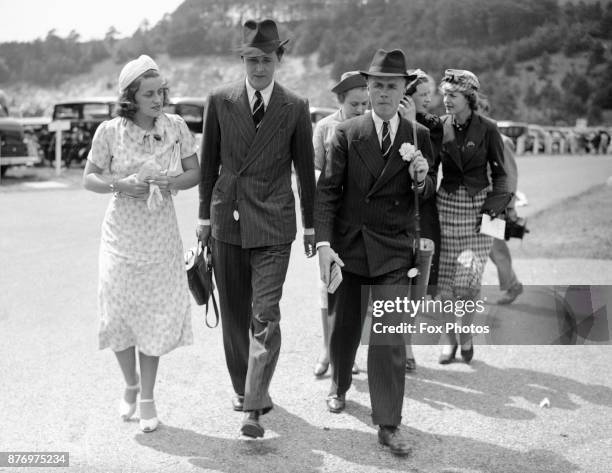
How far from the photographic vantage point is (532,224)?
43.5 feet

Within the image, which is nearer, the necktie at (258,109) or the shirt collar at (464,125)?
the necktie at (258,109)

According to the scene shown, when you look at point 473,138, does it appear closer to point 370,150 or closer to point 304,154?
point 370,150

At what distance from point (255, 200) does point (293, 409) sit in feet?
4.12

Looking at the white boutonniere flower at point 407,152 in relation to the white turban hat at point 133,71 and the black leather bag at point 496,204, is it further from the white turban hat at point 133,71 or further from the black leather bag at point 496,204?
the black leather bag at point 496,204

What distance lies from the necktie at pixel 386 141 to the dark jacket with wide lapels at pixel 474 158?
4.08 feet

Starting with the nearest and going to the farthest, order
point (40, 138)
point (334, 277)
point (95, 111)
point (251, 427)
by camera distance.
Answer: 1. point (251, 427)
2. point (334, 277)
3. point (40, 138)
4. point (95, 111)

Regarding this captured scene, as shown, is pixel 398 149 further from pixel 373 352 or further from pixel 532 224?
pixel 532 224

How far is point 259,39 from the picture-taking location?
3932 millimetres

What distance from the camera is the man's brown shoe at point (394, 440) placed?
3.77 m

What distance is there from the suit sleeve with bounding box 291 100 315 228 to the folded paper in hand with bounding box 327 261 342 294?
34 centimetres

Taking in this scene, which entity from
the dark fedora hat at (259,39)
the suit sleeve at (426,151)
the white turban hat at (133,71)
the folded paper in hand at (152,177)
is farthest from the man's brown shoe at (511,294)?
the white turban hat at (133,71)

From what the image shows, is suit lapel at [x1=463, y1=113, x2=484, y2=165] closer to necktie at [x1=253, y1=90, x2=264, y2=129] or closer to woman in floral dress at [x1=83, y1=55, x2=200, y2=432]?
necktie at [x1=253, y1=90, x2=264, y2=129]

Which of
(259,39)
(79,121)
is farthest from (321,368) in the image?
(79,121)

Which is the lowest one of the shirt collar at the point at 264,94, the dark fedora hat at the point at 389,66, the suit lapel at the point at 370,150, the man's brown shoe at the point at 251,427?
the man's brown shoe at the point at 251,427
